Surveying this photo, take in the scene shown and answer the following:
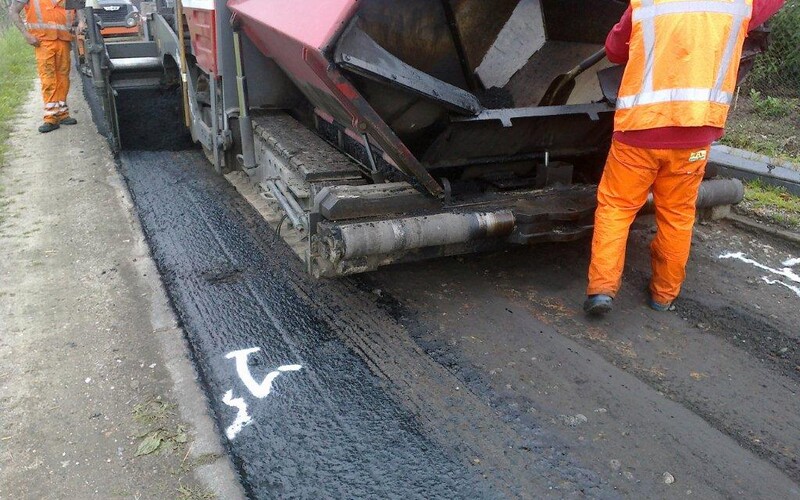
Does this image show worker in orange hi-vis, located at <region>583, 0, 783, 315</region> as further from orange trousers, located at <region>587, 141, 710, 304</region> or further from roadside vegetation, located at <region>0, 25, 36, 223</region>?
roadside vegetation, located at <region>0, 25, 36, 223</region>

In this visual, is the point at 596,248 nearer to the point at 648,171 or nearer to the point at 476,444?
the point at 648,171

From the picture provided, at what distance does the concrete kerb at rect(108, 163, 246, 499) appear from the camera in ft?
7.36

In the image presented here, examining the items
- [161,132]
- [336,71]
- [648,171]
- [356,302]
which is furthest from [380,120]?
[161,132]

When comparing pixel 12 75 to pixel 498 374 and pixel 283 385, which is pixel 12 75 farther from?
pixel 498 374

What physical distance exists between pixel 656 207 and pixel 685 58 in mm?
735

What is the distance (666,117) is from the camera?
9.32 feet

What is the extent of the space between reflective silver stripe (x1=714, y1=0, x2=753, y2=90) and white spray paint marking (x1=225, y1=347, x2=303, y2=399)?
2164 millimetres

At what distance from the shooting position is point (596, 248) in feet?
10.4

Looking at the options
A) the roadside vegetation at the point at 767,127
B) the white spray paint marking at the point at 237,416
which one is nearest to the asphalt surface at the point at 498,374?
the white spray paint marking at the point at 237,416

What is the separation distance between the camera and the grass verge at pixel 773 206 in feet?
14.0

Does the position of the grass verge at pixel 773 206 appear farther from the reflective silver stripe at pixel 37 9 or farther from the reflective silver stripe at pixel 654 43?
the reflective silver stripe at pixel 37 9

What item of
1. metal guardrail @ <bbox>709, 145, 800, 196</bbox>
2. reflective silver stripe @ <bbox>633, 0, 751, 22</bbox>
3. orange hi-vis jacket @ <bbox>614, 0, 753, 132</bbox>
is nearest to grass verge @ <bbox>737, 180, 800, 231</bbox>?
metal guardrail @ <bbox>709, 145, 800, 196</bbox>

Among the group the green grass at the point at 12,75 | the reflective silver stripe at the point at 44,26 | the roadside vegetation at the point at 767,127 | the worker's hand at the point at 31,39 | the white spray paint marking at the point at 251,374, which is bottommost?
the green grass at the point at 12,75

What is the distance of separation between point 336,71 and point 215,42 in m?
2.00
